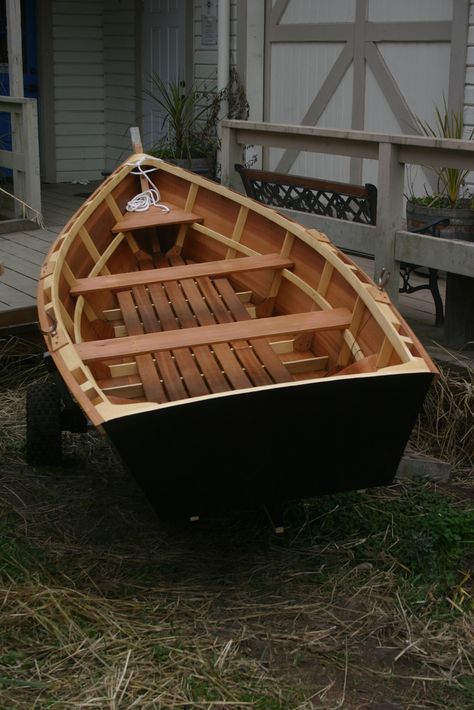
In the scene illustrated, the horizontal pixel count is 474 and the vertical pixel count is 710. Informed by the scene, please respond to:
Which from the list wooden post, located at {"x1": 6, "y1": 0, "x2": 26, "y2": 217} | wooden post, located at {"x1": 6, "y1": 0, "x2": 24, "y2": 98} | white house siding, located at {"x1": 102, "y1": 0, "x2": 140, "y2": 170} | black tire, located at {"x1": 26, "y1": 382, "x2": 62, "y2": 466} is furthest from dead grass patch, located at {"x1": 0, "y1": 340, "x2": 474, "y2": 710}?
white house siding, located at {"x1": 102, "y1": 0, "x2": 140, "y2": 170}

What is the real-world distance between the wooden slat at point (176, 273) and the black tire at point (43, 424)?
0.49 m

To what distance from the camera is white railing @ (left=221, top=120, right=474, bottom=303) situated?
4.93m

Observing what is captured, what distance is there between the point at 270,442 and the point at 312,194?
2.86 m

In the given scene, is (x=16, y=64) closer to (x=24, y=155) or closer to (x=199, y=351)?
(x=24, y=155)

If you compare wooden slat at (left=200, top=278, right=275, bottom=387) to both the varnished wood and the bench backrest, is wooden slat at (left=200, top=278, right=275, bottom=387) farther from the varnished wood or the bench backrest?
the bench backrest

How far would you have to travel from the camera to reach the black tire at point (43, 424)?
478 cm

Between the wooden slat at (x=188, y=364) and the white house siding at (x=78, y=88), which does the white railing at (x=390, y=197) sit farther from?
the white house siding at (x=78, y=88)

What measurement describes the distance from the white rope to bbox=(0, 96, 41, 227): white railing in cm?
208

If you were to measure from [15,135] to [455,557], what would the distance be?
18.8ft

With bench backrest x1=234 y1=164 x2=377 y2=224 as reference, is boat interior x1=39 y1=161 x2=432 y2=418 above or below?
below

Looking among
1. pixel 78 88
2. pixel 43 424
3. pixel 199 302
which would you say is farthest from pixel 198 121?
pixel 43 424

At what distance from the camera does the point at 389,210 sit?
5.32 metres

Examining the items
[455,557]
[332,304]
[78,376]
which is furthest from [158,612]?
[332,304]

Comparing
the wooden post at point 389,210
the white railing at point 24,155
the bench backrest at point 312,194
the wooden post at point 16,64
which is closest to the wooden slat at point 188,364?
the wooden post at point 389,210
